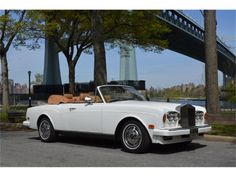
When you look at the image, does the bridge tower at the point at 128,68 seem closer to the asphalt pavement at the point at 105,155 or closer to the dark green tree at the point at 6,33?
the dark green tree at the point at 6,33

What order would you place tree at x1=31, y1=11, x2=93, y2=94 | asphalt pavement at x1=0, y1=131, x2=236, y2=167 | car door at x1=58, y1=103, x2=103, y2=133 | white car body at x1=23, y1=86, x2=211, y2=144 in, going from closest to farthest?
1. asphalt pavement at x1=0, y1=131, x2=236, y2=167
2. white car body at x1=23, y1=86, x2=211, y2=144
3. car door at x1=58, y1=103, x2=103, y2=133
4. tree at x1=31, y1=11, x2=93, y2=94

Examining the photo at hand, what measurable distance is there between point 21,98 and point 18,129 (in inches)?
1145

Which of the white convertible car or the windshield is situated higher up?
the windshield

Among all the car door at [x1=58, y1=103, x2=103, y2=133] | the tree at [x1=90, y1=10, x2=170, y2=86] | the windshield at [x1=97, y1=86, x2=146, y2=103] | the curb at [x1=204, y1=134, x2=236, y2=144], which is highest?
the tree at [x1=90, y1=10, x2=170, y2=86]

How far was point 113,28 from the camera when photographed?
23359mm

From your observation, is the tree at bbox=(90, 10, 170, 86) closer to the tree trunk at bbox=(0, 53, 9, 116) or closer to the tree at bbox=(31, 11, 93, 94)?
the tree at bbox=(31, 11, 93, 94)

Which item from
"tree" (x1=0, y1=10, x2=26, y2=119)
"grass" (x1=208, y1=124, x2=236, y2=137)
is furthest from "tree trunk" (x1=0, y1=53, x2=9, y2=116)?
"grass" (x1=208, y1=124, x2=236, y2=137)

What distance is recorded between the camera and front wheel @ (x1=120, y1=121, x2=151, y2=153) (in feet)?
26.7

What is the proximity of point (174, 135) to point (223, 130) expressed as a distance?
398cm

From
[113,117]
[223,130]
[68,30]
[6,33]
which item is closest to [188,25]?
[68,30]

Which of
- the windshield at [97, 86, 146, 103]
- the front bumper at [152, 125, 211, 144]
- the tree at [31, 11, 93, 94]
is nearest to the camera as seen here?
the front bumper at [152, 125, 211, 144]

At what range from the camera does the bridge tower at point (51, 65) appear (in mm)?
38031

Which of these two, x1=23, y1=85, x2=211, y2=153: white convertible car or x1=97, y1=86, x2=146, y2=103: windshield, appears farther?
x1=97, y1=86, x2=146, y2=103: windshield

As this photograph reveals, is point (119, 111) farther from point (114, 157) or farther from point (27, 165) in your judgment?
point (27, 165)
